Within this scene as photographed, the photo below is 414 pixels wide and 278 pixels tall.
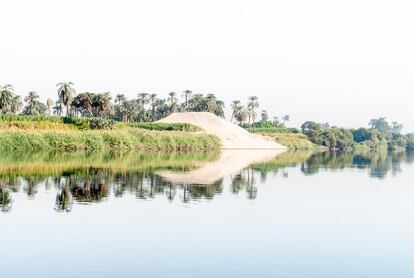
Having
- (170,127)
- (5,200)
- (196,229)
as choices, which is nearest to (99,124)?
(170,127)

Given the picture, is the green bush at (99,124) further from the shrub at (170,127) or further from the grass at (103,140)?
the shrub at (170,127)

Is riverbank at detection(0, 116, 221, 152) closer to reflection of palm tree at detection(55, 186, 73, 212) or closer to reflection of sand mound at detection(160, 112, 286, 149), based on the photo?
reflection of sand mound at detection(160, 112, 286, 149)

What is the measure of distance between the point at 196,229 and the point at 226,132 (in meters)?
140

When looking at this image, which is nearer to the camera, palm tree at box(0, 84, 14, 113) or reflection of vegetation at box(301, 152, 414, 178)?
reflection of vegetation at box(301, 152, 414, 178)

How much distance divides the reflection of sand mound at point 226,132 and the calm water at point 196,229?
111047 millimetres

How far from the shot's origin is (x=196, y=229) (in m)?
23.6

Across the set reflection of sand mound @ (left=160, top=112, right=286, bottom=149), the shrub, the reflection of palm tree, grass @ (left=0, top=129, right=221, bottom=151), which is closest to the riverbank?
grass @ (left=0, top=129, right=221, bottom=151)

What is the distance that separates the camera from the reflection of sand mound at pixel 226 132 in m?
155

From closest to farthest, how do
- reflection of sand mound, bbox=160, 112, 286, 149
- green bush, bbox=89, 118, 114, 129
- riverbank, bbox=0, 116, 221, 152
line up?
1. riverbank, bbox=0, 116, 221, 152
2. green bush, bbox=89, 118, 114, 129
3. reflection of sand mound, bbox=160, 112, 286, 149

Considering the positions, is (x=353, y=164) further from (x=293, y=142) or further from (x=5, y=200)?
(x=293, y=142)

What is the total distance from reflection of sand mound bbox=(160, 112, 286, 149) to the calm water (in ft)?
364

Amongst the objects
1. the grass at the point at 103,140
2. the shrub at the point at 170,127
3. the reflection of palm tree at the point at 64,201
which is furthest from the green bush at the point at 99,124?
the reflection of palm tree at the point at 64,201

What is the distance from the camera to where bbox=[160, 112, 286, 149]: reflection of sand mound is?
508 ft

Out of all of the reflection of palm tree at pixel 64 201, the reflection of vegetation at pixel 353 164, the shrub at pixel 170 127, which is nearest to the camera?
the reflection of palm tree at pixel 64 201
